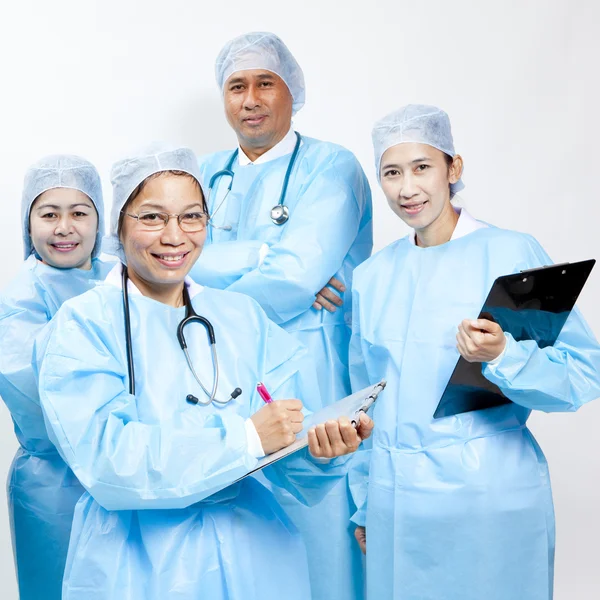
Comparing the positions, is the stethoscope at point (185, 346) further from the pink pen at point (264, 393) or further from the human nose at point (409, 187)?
the human nose at point (409, 187)

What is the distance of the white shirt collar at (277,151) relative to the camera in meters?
2.81

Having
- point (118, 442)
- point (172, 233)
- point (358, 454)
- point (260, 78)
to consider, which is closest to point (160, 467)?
point (118, 442)

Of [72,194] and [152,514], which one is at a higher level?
[72,194]

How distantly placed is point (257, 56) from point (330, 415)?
1.44 metres

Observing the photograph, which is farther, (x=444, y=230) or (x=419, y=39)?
(x=419, y=39)

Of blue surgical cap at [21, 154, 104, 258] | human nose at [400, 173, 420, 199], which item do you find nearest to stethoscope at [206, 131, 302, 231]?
blue surgical cap at [21, 154, 104, 258]

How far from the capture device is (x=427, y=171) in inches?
91.7

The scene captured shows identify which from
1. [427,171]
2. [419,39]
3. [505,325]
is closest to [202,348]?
[505,325]

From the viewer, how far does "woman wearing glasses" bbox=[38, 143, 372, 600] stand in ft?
5.39

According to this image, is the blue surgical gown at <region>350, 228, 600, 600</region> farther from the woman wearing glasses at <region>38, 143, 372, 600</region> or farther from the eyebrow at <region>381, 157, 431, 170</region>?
the woman wearing glasses at <region>38, 143, 372, 600</region>

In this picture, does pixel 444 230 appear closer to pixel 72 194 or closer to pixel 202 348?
pixel 202 348

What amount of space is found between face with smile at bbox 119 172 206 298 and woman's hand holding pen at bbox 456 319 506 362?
2.04 feet

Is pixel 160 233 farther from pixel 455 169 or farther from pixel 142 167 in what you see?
pixel 455 169

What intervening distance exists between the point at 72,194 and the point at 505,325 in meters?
1.25
